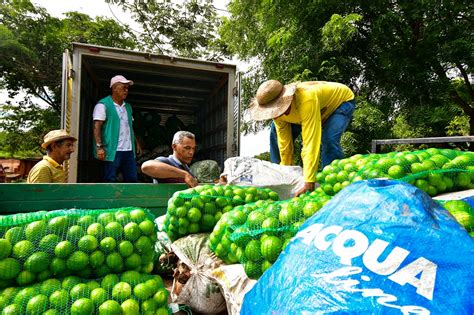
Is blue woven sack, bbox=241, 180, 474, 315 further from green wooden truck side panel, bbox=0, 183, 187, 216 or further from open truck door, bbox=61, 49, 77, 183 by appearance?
open truck door, bbox=61, 49, 77, 183

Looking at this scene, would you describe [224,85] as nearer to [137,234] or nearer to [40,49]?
[137,234]

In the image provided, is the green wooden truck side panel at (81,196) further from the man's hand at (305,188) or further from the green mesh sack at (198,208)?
the man's hand at (305,188)

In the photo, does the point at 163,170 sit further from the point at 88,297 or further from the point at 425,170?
the point at 425,170

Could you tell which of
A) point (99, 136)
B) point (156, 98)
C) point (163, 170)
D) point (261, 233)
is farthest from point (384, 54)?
point (261, 233)

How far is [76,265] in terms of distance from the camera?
1666 mm

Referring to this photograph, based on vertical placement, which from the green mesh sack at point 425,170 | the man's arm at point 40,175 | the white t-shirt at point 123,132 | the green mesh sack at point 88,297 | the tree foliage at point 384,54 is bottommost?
the green mesh sack at point 88,297

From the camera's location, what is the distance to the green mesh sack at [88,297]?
1540 mm

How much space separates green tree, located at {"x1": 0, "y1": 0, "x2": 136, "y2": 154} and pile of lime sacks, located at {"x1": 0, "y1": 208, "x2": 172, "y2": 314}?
50.8ft

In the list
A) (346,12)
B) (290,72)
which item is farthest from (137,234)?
(346,12)

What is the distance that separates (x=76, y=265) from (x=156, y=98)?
7672mm

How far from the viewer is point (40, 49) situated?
15.3 meters

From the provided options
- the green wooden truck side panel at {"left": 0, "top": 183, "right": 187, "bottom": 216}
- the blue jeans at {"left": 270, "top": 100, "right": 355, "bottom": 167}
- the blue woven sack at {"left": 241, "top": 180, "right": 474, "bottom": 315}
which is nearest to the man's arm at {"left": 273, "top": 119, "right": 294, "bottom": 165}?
the blue jeans at {"left": 270, "top": 100, "right": 355, "bottom": 167}

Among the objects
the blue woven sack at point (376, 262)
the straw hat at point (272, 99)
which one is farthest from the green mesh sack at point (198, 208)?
the blue woven sack at point (376, 262)

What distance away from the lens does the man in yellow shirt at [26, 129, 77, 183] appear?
380 centimetres
